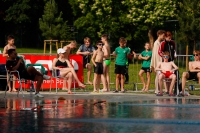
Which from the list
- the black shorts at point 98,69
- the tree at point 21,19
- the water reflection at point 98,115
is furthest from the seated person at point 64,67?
the tree at point 21,19

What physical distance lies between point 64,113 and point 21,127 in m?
2.90

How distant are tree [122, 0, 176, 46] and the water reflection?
4489 cm

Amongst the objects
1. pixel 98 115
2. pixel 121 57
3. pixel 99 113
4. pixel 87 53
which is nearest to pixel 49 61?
pixel 87 53

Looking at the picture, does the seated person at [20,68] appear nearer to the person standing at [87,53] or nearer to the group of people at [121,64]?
the group of people at [121,64]

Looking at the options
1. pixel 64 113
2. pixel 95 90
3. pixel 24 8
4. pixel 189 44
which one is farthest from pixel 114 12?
pixel 64 113

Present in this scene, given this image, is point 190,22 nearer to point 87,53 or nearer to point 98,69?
point 87,53

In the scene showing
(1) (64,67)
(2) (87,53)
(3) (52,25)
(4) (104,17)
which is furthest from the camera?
(3) (52,25)

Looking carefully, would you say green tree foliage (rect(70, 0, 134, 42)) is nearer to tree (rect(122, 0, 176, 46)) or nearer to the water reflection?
tree (rect(122, 0, 176, 46))

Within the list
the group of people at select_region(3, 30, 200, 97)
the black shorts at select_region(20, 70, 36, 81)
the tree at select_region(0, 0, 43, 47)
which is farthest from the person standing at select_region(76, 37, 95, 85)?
the tree at select_region(0, 0, 43, 47)

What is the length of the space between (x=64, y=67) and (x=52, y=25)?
53.5 metres

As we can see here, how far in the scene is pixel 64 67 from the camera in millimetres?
26375

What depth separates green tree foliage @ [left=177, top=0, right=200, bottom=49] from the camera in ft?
196

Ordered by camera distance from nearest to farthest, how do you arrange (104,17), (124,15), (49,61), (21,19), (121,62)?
(121,62), (49,61), (124,15), (104,17), (21,19)

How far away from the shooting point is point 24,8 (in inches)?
3516
